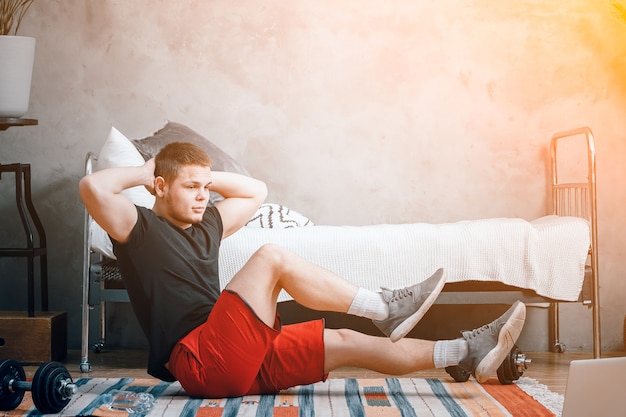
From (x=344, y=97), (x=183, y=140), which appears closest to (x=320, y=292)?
(x=183, y=140)

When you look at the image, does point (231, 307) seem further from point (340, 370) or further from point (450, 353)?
point (340, 370)

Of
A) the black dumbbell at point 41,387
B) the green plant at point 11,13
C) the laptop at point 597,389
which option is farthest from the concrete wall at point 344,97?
the laptop at point 597,389

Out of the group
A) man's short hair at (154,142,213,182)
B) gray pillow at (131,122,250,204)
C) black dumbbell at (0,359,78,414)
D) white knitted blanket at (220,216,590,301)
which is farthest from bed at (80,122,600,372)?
black dumbbell at (0,359,78,414)

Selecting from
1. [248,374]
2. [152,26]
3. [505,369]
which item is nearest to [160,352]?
[248,374]

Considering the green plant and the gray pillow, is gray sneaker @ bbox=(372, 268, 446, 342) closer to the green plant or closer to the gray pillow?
the gray pillow

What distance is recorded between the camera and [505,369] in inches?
114

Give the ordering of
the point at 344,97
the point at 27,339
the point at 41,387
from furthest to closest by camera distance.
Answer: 1. the point at 344,97
2. the point at 27,339
3. the point at 41,387

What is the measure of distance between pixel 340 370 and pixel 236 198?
0.83 metres

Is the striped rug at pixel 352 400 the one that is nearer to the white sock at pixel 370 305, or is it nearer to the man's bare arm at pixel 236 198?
the white sock at pixel 370 305

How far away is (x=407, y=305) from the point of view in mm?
2576

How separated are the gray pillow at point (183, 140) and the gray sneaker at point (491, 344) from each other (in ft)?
4.98

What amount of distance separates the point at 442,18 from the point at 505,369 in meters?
1.82

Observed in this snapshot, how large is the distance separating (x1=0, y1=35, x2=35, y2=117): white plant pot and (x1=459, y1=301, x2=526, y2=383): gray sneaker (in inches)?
84.4

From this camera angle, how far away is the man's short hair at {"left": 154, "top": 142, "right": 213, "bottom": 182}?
273 cm
